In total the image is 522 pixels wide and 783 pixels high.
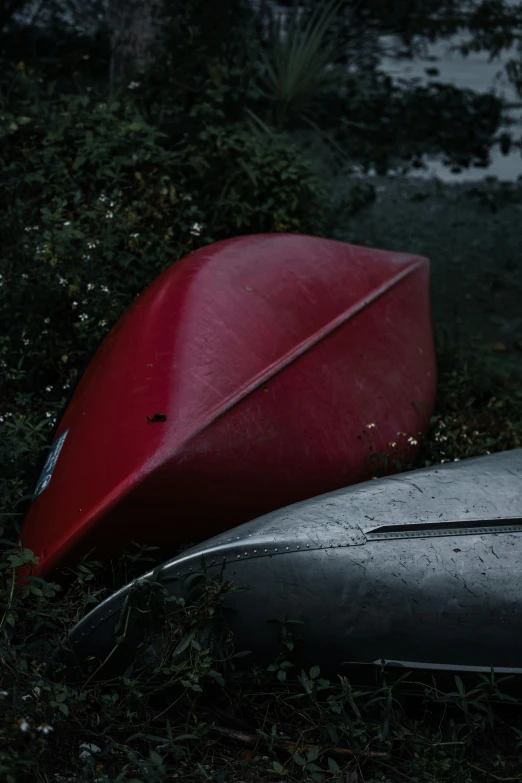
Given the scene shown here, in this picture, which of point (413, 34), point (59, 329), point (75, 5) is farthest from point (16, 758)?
point (413, 34)

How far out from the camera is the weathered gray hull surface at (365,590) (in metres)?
2.05

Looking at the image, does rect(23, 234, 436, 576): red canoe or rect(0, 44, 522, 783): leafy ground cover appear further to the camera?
rect(23, 234, 436, 576): red canoe

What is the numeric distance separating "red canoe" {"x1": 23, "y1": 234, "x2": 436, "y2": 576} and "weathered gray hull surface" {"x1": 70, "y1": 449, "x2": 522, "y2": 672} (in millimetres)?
285

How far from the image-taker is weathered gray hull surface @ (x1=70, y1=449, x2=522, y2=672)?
6.73 ft

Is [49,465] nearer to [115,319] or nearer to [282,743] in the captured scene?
[115,319]

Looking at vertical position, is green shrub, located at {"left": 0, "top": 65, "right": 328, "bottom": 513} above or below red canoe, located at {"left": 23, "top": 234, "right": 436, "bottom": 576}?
above

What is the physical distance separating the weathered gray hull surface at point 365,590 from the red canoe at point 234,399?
28cm

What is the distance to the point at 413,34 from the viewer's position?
7090 millimetres

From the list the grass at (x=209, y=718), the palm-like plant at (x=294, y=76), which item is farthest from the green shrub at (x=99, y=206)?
the grass at (x=209, y=718)

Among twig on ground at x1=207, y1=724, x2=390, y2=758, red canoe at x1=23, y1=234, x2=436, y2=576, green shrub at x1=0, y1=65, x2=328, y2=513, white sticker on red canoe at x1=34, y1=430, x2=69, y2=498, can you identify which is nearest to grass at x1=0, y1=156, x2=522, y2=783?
twig on ground at x1=207, y1=724, x2=390, y2=758

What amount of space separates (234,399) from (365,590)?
0.73 m

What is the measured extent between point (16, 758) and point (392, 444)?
5.67ft

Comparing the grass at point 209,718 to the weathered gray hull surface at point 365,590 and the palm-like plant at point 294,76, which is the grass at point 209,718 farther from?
the palm-like plant at point 294,76

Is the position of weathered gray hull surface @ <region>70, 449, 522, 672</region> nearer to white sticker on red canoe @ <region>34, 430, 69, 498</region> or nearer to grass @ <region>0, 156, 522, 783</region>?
grass @ <region>0, 156, 522, 783</region>
